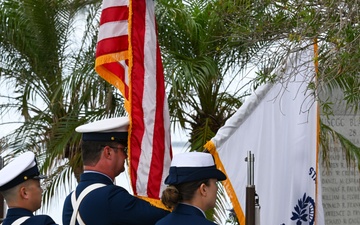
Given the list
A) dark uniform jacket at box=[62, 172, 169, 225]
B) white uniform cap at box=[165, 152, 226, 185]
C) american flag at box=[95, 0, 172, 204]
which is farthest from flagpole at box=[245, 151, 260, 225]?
white uniform cap at box=[165, 152, 226, 185]

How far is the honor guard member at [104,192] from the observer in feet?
15.4

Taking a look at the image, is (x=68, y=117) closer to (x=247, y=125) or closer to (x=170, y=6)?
(x=170, y=6)

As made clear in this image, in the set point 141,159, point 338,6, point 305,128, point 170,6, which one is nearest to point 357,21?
point 338,6

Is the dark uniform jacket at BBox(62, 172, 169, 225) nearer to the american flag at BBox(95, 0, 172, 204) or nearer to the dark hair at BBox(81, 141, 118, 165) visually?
the dark hair at BBox(81, 141, 118, 165)

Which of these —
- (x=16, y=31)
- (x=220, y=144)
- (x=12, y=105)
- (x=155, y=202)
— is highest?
(x=16, y=31)

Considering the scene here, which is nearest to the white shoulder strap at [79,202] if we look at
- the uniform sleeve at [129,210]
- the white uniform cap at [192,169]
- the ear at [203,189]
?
the uniform sleeve at [129,210]

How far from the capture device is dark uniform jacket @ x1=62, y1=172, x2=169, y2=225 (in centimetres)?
468

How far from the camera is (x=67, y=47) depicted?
1092cm

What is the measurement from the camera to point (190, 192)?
4059mm

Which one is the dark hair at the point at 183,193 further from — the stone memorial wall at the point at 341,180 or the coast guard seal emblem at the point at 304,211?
the stone memorial wall at the point at 341,180

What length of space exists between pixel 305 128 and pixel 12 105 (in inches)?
210

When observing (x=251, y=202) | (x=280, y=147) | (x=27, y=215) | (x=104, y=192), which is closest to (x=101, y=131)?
(x=104, y=192)

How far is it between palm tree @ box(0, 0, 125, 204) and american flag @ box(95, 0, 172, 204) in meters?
3.94

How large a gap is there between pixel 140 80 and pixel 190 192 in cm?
180
